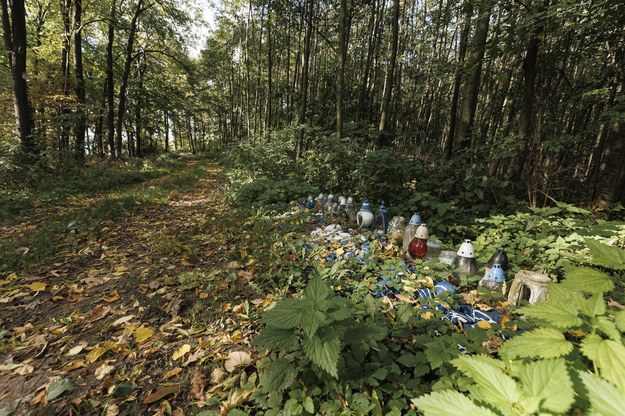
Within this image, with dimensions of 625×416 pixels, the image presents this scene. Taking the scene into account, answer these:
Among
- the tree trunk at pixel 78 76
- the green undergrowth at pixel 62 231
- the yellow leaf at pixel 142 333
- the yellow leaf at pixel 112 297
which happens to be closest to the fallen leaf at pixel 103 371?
the yellow leaf at pixel 142 333

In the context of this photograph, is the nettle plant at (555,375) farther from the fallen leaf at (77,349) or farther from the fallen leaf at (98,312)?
the fallen leaf at (98,312)

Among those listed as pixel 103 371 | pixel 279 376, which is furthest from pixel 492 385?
pixel 103 371

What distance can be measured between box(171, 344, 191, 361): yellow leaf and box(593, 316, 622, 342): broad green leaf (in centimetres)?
227

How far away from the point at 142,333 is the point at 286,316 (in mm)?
1499

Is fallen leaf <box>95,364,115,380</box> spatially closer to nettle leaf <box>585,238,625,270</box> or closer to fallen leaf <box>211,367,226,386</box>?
fallen leaf <box>211,367,226,386</box>

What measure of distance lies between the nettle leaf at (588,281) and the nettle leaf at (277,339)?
1345mm

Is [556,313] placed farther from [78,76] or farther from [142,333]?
[78,76]

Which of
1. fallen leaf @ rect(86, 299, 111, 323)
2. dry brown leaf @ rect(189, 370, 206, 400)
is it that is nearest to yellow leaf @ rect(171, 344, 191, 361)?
dry brown leaf @ rect(189, 370, 206, 400)

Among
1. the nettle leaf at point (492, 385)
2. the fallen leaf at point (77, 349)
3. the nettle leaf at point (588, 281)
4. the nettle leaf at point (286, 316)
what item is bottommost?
the fallen leaf at point (77, 349)

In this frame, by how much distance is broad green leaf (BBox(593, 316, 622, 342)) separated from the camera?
33.0 inches

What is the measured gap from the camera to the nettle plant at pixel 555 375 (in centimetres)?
72

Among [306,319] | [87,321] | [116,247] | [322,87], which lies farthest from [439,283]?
[322,87]

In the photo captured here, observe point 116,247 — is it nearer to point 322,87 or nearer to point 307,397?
point 307,397

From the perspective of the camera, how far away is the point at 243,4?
52.1 feet
